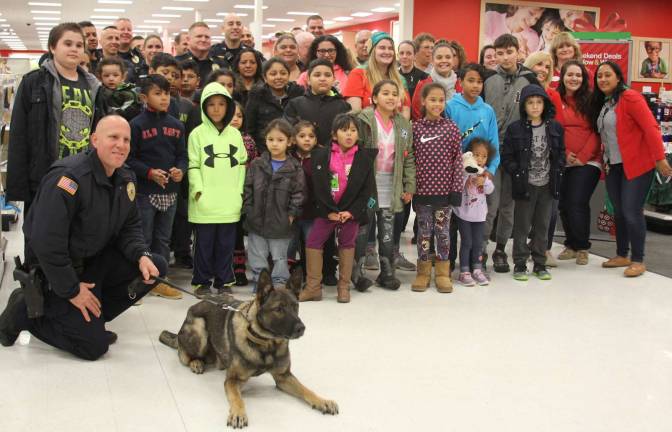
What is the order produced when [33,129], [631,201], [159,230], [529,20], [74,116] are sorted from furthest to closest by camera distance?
[529,20] < [631,201] < [159,230] < [74,116] < [33,129]

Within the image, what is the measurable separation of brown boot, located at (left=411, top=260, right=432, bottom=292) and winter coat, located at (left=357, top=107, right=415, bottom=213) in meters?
0.43

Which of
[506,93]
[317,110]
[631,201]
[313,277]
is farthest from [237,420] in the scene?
[631,201]

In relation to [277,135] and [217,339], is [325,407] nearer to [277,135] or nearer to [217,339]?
[217,339]

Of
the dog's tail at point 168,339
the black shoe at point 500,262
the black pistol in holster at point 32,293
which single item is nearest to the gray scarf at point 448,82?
the black shoe at point 500,262

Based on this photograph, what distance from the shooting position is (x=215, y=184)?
437 centimetres

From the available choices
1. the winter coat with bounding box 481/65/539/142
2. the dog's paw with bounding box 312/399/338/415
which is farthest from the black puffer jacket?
the dog's paw with bounding box 312/399/338/415

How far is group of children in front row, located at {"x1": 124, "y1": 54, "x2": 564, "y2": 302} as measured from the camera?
14.3ft

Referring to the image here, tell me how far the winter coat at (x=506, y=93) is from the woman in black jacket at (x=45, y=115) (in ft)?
9.78

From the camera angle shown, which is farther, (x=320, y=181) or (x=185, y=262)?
(x=185, y=262)

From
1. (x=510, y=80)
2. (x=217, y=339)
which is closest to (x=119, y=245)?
(x=217, y=339)

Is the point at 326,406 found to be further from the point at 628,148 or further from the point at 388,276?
the point at 628,148

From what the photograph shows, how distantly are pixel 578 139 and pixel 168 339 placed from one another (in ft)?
11.7

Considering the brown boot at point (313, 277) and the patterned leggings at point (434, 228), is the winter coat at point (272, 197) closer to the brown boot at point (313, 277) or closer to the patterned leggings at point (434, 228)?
the brown boot at point (313, 277)

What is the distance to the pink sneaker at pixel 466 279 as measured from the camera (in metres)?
4.86
